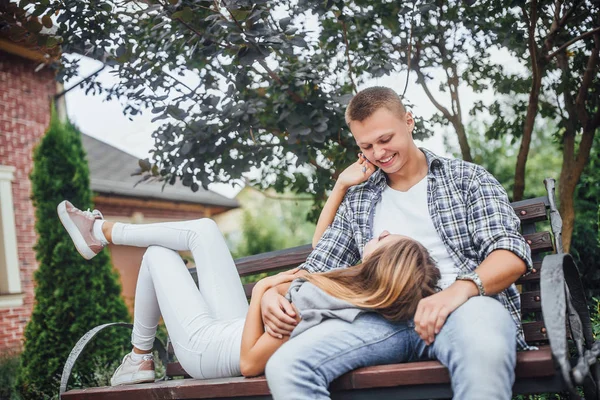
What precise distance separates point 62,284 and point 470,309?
5538 mm

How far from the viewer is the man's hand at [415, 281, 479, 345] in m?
2.09

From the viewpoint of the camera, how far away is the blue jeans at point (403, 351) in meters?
1.84

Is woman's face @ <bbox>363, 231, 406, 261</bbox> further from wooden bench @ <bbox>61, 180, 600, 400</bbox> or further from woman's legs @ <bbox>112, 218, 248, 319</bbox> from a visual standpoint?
woman's legs @ <bbox>112, 218, 248, 319</bbox>

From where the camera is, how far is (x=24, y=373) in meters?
6.44

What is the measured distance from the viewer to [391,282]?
7.32 ft

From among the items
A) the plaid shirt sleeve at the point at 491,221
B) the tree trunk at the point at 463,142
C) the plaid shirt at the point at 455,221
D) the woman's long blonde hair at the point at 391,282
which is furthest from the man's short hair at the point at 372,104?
the tree trunk at the point at 463,142

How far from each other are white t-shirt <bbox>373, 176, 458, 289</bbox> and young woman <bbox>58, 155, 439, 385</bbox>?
143mm

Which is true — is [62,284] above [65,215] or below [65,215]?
below

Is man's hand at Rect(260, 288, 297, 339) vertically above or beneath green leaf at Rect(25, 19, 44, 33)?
beneath

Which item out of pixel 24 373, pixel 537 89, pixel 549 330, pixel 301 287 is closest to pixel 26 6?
pixel 301 287

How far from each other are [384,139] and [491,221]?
22.6 inches

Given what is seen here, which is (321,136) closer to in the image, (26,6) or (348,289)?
(348,289)

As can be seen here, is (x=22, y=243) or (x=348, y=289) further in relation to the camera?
(x=22, y=243)

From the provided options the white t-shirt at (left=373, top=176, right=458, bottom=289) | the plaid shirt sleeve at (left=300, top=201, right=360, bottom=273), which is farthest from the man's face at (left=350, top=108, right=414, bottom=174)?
the plaid shirt sleeve at (left=300, top=201, right=360, bottom=273)
